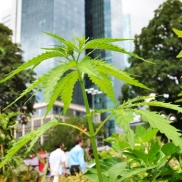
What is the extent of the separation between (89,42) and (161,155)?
433 mm

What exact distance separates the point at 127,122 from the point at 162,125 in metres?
0.08

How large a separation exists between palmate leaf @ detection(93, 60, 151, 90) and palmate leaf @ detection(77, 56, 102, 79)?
3 centimetres

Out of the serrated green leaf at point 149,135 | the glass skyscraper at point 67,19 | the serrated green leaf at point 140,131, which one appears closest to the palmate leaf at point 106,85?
the serrated green leaf at point 149,135

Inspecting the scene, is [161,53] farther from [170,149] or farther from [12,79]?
[170,149]

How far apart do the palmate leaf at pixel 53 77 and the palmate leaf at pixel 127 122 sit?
5.8 inches

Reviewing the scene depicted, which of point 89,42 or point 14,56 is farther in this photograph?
Answer: point 14,56

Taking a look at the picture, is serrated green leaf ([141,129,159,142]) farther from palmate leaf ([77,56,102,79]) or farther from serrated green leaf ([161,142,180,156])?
palmate leaf ([77,56,102,79])

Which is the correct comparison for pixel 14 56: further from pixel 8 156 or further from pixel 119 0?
pixel 119 0

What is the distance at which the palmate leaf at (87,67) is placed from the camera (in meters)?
0.73

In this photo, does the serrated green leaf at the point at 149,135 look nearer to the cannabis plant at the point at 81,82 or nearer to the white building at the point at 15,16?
the cannabis plant at the point at 81,82

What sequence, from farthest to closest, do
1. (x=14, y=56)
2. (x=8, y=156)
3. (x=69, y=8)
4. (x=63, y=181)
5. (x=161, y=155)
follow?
(x=69, y=8)
(x=14, y=56)
(x=63, y=181)
(x=161, y=155)
(x=8, y=156)

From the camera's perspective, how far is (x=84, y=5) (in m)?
89.3

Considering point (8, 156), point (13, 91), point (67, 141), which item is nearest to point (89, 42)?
point (8, 156)

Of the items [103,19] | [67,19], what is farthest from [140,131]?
[103,19]
